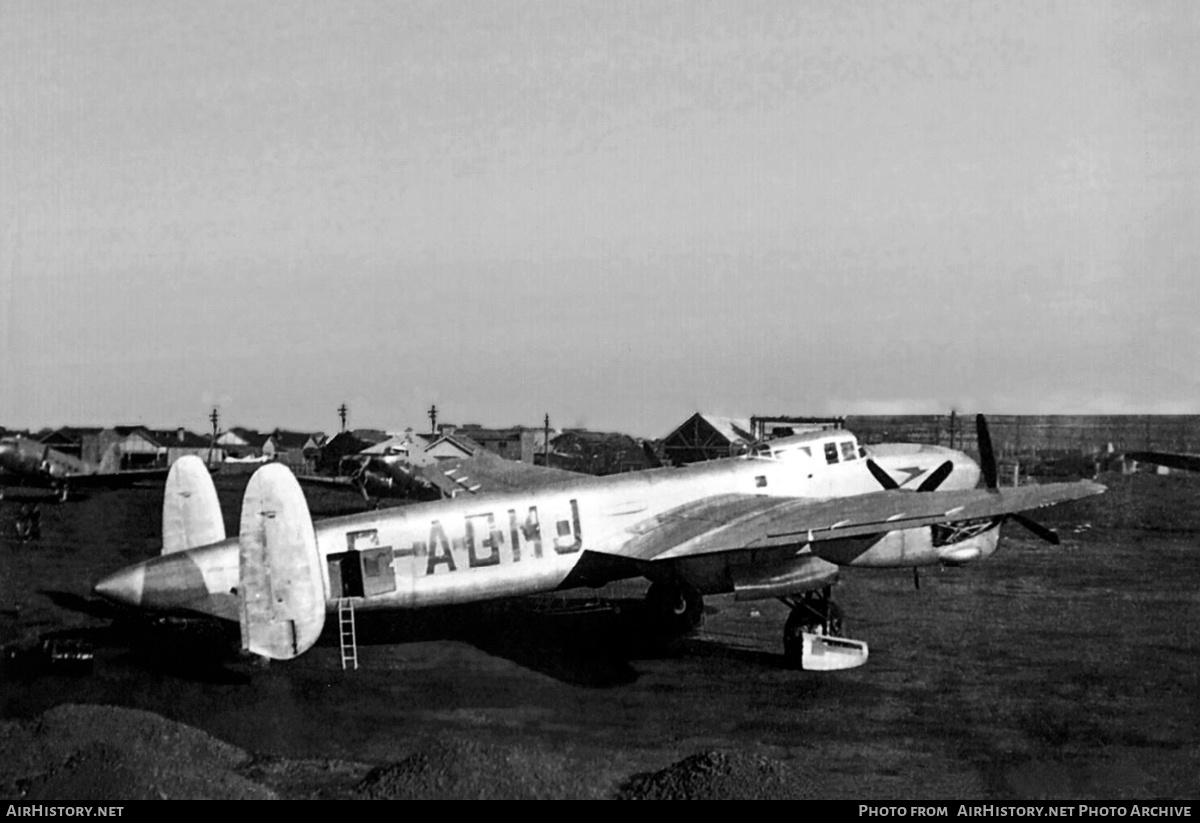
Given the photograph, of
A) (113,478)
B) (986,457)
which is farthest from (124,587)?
(113,478)

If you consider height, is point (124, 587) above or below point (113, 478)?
above

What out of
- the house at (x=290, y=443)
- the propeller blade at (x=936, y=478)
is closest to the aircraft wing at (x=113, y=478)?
the propeller blade at (x=936, y=478)

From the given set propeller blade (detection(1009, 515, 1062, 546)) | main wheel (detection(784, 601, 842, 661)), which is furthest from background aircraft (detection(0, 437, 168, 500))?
propeller blade (detection(1009, 515, 1062, 546))

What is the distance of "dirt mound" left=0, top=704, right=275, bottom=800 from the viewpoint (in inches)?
332

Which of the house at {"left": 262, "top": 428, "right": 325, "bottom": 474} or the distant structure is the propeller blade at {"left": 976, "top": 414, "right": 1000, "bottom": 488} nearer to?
the distant structure

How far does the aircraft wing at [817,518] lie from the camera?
1380cm

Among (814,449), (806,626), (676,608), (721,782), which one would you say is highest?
(814,449)

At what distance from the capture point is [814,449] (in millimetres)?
18234

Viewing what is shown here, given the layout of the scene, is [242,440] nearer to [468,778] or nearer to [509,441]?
[509,441]

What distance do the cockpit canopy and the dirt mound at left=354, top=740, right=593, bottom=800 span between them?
978 centimetres

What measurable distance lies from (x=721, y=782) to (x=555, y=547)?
701 cm
